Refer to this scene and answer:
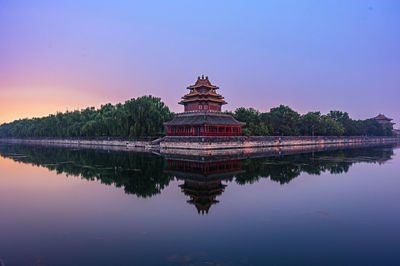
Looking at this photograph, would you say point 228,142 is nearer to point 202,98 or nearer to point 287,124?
point 202,98

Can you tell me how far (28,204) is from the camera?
44.2 ft

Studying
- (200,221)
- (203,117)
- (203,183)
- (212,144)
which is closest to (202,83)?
(203,117)

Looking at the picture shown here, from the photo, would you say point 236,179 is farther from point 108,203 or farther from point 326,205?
point 108,203

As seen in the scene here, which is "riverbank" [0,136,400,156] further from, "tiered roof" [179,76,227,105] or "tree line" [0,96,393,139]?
"tiered roof" [179,76,227,105]

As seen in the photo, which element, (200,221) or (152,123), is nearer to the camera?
(200,221)

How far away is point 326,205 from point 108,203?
10228mm

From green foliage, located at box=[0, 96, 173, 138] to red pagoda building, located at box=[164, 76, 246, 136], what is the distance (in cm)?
503

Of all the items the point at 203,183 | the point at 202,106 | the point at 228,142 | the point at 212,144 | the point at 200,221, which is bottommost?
the point at 200,221

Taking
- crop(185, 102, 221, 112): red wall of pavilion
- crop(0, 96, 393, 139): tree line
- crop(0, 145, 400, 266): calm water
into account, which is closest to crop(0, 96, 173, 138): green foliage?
crop(0, 96, 393, 139): tree line

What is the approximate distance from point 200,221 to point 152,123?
44053mm

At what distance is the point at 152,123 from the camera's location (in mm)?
53500

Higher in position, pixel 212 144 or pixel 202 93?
pixel 202 93

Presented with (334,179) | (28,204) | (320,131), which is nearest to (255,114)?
(320,131)

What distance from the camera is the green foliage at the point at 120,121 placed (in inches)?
2109
